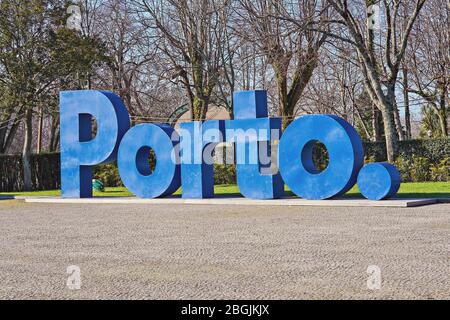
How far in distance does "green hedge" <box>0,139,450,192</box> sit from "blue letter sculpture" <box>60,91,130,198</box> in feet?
32.9

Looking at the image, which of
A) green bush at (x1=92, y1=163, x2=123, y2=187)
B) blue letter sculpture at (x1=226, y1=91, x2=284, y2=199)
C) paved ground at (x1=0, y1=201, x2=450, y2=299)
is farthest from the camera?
green bush at (x1=92, y1=163, x2=123, y2=187)

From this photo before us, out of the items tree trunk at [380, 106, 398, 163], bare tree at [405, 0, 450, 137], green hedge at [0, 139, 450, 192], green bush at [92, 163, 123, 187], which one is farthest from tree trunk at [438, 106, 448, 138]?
green bush at [92, 163, 123, 187]

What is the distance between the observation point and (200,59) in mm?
35906

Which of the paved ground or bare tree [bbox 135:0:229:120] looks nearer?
the paved ground

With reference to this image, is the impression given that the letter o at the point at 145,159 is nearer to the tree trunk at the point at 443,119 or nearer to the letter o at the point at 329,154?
the letter o at the point at 329,154

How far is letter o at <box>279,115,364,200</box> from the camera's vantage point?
18.6m

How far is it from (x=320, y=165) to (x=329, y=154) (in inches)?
481

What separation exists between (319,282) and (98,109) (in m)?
15.7

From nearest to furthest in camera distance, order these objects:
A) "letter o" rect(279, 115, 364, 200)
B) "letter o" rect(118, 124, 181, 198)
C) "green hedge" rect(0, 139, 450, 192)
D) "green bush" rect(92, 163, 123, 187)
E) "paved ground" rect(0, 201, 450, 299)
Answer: "paved ground" rect(0, 201, 450, 299) < "letter o" rect(279, 115, 364, 200) < "letter o" rect(118, 124, 181, 198) < "green hedge" rect(0, 139, 450, 192) < "green bush" rect(92, 163, 123, 187)

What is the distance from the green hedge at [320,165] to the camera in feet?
93.1

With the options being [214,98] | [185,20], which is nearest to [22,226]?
[185,20]

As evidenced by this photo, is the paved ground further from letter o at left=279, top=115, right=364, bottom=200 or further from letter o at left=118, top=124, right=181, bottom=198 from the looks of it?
letter o at left=118, top=124, right=181, bottom=198

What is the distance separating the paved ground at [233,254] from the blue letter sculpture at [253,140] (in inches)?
123

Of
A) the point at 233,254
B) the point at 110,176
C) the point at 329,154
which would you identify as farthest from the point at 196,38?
the point at 233,254
